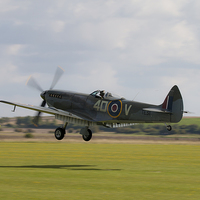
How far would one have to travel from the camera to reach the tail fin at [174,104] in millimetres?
23844

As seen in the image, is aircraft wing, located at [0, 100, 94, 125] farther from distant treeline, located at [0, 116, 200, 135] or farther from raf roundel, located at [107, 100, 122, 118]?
distant treeline, located at [0, 116, 200, 135]

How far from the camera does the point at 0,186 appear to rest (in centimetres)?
2223

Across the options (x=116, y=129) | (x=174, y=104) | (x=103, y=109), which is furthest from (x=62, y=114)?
(x=116, y=129)

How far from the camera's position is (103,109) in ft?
88.8

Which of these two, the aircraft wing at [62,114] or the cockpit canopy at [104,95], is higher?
the cockpit canopy at [104,95]

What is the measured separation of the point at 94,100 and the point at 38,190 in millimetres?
8993

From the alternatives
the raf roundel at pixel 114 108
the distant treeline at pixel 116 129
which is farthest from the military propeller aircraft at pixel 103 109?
the distant treeline at pixel 116 129

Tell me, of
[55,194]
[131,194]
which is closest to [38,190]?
[55,194]

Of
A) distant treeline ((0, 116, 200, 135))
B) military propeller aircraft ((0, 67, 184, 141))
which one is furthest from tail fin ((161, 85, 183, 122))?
distant treeline ((0, 116, 200, 135))

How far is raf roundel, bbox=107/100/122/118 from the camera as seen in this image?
1033 inches

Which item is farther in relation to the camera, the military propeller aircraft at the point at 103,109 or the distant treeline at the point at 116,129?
the distant treeline at the point at 116,129

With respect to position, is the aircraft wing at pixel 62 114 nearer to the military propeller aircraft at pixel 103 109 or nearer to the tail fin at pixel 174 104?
the military propeller aircraft at pixel 103 109

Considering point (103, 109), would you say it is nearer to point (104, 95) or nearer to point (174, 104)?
point (104, 95)

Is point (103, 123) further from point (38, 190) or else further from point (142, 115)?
point (38, 190)
